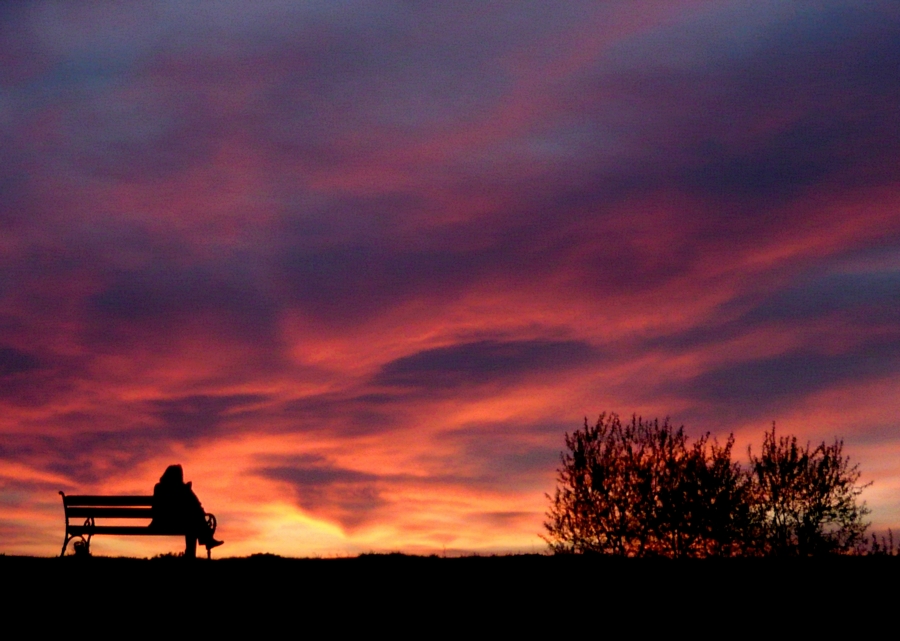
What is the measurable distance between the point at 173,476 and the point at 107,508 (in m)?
1.54

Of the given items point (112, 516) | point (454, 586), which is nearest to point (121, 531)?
point (112, 516)

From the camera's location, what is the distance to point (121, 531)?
18.8 metres

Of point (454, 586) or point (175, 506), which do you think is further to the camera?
point (175, 506)

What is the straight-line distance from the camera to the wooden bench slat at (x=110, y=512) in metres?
18.6

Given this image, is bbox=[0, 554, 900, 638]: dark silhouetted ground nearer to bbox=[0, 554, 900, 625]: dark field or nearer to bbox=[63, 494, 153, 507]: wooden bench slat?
Answer: bbox=[0, 554, 900, 625]: dark field

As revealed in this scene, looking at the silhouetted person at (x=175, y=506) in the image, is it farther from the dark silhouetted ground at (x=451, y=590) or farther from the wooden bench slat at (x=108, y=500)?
the dark silhouetted ground at (x=451, y=590)

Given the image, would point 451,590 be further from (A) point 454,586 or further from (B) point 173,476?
(B) point 173,476

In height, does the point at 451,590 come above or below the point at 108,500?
below

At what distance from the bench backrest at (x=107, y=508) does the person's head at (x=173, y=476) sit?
43 centimetres

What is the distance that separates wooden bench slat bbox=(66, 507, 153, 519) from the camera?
734 inches

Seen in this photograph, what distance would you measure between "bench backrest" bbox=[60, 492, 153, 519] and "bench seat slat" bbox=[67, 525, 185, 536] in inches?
8.3

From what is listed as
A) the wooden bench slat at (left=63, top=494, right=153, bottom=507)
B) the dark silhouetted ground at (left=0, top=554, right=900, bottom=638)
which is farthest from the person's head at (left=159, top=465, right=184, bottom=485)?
the dark silhouetted ground at (left=0, top=554, right=900, bottom=638)

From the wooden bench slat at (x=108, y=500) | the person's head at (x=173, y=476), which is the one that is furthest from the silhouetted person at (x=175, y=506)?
the wooden bench slat at (x=108, y=500)

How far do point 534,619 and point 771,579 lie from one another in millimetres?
4478
